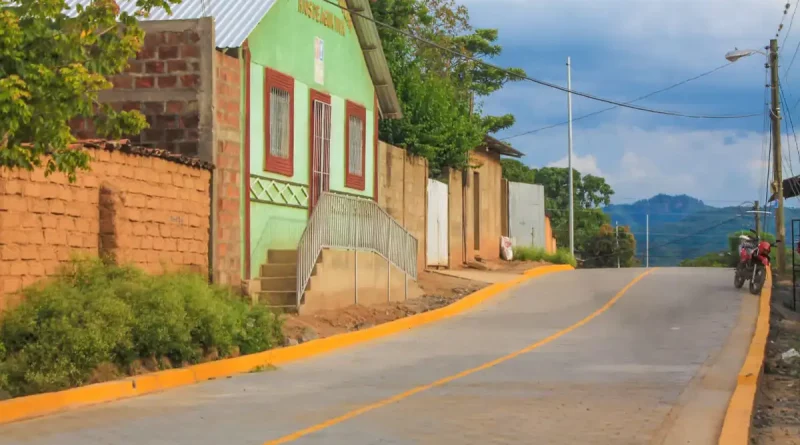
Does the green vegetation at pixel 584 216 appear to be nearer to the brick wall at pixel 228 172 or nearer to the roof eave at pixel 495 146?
the roof eave at pixel 495 146

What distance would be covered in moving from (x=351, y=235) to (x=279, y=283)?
273 centimetres

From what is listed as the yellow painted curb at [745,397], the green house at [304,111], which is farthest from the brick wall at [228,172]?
the yellow painted curb at [745,397]

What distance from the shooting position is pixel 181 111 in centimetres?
2080

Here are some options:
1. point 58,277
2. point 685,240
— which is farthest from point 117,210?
point 685,240

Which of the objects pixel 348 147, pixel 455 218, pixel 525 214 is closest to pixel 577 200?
pixel 525 214

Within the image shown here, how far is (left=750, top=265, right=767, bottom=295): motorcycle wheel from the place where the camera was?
29.3m

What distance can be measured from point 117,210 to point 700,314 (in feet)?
44.3

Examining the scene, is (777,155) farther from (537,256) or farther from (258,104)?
(258,104)

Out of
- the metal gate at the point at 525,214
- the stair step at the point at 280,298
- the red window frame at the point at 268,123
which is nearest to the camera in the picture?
the stair step at the point at 280,298

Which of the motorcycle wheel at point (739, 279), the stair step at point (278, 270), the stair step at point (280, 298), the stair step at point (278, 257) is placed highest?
the stair step at point (278, 257)

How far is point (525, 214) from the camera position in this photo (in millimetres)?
50719

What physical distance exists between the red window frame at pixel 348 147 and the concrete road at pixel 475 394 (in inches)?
200

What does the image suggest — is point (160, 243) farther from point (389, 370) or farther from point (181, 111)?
point (389, 370)

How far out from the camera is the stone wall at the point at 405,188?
106 ft
